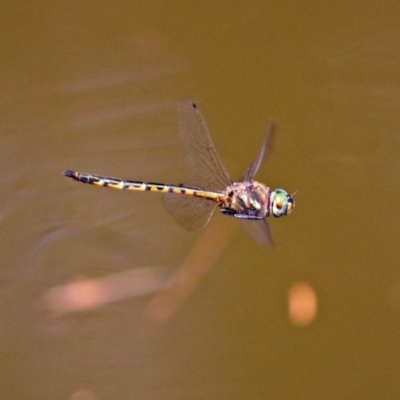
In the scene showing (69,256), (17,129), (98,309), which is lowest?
(98,309)

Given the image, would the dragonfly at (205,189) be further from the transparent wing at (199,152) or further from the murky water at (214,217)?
the murky water at (214,217)

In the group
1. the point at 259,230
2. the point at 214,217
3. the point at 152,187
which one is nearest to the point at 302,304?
the point at 259,230

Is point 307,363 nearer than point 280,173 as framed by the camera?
Yes

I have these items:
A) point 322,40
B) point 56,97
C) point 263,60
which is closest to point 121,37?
point 56,97

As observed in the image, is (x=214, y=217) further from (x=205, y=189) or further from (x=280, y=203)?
(x=280, y=203)

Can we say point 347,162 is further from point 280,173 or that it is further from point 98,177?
point 98,177
